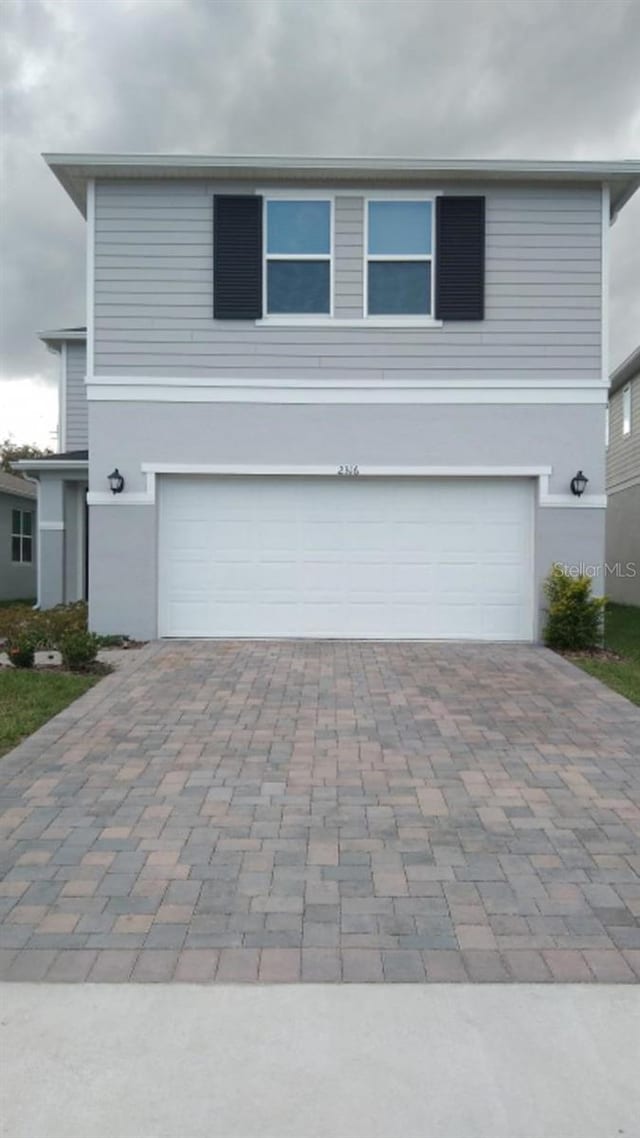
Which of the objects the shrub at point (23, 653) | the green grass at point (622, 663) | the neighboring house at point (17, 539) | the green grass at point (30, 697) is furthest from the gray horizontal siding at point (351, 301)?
the neighboring house at point (17, 539)

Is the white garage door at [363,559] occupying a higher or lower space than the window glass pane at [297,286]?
lower

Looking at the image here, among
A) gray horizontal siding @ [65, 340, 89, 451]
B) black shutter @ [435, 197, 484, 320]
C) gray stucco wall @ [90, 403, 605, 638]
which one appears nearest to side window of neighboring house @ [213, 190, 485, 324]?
black shutter @ [435, 197, 484, 320]

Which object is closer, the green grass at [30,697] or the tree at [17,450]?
the green grass at [30,697]

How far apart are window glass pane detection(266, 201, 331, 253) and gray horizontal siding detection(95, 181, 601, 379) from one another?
0.21m

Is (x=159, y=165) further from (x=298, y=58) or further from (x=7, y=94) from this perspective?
(x=7, y=94)

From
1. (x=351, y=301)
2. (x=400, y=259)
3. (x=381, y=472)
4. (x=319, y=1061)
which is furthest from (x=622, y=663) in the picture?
(x=319, y=1061)

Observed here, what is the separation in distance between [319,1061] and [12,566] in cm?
2072

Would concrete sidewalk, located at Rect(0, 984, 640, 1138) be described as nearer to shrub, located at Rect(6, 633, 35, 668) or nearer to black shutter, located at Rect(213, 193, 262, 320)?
shrub, located at Rect(6, 633, 35, 668)

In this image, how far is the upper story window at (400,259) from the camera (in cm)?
1029

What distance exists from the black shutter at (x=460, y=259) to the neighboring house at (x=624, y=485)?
8121mm

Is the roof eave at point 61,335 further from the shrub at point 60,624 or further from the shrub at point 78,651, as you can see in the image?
the shrub at point 78,651

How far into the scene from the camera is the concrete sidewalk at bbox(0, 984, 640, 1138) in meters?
2.30

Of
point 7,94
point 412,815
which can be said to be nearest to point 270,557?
point 412,815

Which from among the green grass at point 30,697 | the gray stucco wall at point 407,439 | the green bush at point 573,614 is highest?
the gray stucco wall at point 407,439
